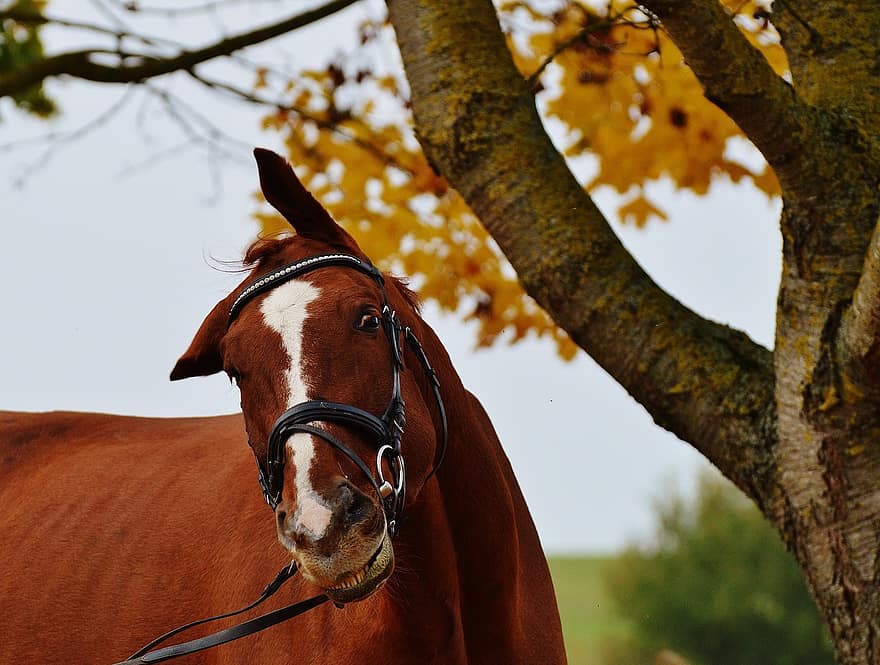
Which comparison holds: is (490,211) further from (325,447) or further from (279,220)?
(325,447)

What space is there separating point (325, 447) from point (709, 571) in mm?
25038

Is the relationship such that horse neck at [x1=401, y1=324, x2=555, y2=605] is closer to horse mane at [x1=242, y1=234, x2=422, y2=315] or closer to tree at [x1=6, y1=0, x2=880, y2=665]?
horse mane at [x1=242, y1=234, x2=422, y2=315]

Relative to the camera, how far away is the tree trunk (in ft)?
11.0

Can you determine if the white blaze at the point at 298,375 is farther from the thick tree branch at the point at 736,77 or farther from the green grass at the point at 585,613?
the green grass at the point at 585,613

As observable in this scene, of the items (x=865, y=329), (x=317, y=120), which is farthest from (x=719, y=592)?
(x=865, y=329)

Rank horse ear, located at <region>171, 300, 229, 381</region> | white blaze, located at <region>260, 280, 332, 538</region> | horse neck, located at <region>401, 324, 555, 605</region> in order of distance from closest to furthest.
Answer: white blaze, located at <region>260, 280, 332, 538</region>
horse ear, located at <region>171, 300, 229, 381</region>
horse neck, located at <region>401, 324, 555, 605</region>

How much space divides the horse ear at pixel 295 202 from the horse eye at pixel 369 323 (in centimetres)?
36

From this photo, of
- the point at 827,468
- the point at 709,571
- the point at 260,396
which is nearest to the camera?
the point at 260,396

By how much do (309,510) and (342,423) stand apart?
0.23 m

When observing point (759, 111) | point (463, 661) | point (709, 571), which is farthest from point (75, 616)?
point (709, 571)

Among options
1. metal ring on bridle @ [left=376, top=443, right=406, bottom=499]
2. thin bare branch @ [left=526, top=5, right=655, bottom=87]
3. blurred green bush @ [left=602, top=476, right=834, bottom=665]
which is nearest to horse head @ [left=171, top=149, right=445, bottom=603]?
metal ring on bridle @ [left=376, top=443, right=406, bottom=499]

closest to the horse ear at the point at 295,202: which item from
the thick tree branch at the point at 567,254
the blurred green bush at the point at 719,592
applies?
the thick tree branch at the point at 567,254

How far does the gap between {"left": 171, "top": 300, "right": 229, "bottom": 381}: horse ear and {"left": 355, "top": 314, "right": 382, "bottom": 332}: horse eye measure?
1.36 feet

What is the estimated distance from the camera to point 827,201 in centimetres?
351
